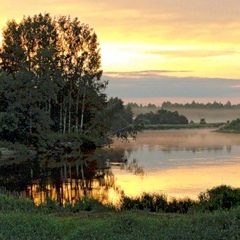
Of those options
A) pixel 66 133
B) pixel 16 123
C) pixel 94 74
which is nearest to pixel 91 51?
pixel 94 74

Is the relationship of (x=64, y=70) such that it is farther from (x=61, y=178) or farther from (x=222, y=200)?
(x=222, y=200)

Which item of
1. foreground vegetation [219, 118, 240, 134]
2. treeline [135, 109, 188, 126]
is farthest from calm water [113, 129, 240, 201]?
treeline [135, 109, 188, 126]

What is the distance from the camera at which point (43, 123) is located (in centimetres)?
5894

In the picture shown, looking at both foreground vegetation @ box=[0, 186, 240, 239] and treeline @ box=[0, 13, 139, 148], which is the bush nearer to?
foreground vegetation @ box=[0, 186, 240, 239]

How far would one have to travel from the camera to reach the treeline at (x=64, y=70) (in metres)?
64.4

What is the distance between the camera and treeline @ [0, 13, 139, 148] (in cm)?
6438

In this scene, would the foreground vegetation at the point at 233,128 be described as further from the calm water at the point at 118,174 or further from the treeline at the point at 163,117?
the calm water at the point at 118,174

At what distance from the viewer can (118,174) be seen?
135 feet

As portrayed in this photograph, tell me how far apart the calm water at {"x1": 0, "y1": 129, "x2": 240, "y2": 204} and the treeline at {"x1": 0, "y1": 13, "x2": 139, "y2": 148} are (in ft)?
36.7

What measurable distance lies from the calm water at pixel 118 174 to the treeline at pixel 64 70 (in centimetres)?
1118

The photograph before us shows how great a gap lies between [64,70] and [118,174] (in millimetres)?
30615

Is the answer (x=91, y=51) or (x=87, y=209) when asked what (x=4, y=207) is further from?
(x=91, y=51)

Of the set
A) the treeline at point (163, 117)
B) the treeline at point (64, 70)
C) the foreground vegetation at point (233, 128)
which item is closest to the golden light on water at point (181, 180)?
the treeline at point (64, 70)

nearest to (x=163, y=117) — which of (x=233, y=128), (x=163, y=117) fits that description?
(x=163, y=117)
